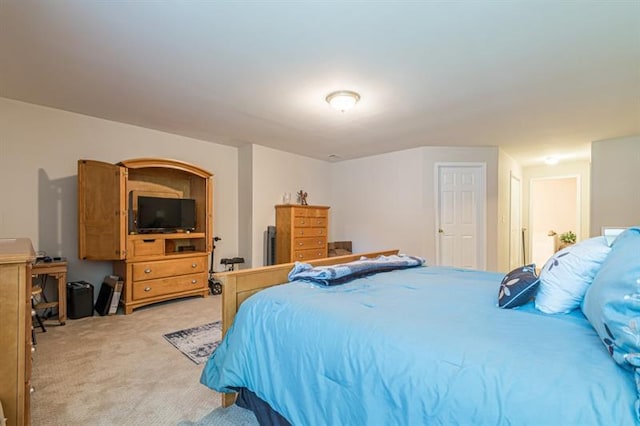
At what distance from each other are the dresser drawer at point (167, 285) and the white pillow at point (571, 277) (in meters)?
3.82

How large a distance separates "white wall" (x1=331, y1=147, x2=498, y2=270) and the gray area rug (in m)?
3.30

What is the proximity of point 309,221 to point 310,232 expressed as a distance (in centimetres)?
18

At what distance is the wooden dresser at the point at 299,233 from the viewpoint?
4.84 meters

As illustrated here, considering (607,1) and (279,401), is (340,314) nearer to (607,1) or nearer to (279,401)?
(279,401)

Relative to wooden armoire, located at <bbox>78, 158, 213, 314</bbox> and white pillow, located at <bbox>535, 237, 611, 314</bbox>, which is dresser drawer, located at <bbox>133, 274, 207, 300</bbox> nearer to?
wooden armoire, located at <bbox>78, 158, 213, 314</bbox>

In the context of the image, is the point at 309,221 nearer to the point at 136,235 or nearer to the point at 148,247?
the point at 148,247

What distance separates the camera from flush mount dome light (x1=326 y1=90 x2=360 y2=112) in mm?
2859

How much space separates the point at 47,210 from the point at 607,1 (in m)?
5.09

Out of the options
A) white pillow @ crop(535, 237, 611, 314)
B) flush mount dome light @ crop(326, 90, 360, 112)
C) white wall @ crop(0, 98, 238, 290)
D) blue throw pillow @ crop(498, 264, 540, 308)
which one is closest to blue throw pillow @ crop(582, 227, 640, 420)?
white pillow @ crop(535, 237, 611, 314)

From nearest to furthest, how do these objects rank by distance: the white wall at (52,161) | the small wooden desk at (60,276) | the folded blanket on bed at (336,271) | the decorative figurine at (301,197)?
the folded blanket on bed at (336,271) < the small wooden desk at (60,276) < the white wall at (52,161) < the decorative figurine at (301,197)

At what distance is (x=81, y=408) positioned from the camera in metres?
1.81

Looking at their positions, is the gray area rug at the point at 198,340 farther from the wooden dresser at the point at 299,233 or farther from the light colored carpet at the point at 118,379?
the wooden dresser at the point at 299,233

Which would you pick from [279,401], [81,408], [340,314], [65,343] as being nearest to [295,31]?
[340,314]

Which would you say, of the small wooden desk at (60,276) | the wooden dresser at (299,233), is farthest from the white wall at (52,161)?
the wooden dresser at (299,233)
